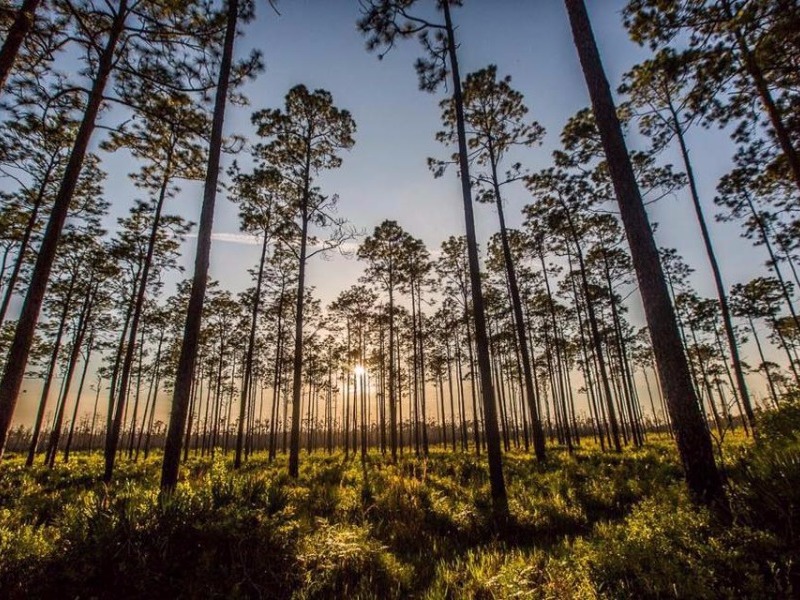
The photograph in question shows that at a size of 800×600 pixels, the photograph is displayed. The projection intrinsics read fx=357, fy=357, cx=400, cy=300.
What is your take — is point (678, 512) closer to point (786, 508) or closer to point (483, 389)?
point (786, 508)

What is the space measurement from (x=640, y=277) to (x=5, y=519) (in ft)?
39.2

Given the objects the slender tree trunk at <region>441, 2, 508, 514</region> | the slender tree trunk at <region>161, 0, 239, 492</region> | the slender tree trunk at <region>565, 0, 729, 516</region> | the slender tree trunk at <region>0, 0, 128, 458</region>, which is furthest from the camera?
the slender tree trunk at <region>441, 2, 508, 514</region>

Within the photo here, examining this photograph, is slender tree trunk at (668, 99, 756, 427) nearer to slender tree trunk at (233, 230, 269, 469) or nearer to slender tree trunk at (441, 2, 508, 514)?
slender tree trunk at (441, 2, 508, 514)

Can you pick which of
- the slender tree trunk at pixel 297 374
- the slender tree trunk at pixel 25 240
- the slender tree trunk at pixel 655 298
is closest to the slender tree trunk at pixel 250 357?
the slender tree trunk at pixel 297 374

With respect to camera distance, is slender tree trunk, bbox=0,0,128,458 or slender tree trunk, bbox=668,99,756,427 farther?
slender tree trunk, bbox=668,99,756,427

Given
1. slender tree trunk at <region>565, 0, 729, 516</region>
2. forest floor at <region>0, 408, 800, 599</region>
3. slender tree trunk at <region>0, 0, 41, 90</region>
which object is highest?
slender tree trunk at <region>0, 0, 41, 90</region>

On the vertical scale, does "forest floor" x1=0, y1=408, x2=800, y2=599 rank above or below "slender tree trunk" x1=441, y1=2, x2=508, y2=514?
below

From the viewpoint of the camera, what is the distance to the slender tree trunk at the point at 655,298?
4.66 metres

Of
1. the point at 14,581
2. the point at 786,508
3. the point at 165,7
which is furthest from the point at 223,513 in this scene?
the point at 165,7

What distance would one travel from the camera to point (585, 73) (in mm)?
6418

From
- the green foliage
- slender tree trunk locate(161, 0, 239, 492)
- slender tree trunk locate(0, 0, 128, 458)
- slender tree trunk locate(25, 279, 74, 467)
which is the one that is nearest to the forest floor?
the green foliage

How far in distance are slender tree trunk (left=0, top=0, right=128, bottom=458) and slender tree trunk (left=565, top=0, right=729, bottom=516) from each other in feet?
31.8

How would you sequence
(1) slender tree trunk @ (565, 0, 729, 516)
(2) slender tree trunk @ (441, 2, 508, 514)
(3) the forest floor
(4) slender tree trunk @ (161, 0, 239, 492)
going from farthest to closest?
1. (2) slender tree trunk @ (441, 2, 508, 514)
2. (4) slender tree trunk @ (161, 0, 239, 492)
3. (1) slender tree trunk @ (565, 0, 729, 516)
4. (3) the forest floor

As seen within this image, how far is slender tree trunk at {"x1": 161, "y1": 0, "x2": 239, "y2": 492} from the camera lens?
665 cm
